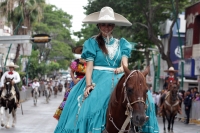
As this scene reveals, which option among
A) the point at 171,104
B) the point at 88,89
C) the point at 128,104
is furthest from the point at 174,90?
the point at 128,104

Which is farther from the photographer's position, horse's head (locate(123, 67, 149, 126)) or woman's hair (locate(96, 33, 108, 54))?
woman's hair (locate(96, 33, 108, 54))

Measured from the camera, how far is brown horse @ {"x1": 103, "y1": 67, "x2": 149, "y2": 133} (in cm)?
647

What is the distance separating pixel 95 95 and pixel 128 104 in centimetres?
112

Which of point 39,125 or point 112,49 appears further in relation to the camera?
point 39,125

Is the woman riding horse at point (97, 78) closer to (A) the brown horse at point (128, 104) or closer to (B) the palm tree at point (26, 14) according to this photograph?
(A) the brown horse at point (128, 104)

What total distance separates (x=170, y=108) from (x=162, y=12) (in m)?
20.5

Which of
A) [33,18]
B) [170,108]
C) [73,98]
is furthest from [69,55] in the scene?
[73,98]

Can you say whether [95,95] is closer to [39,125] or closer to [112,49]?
[112,49]

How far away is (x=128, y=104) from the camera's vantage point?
6.65 m

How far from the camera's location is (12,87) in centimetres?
2070

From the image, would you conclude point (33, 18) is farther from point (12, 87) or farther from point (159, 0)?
point (12, 87)

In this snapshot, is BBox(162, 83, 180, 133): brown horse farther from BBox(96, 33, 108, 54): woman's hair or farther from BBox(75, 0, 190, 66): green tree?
BBox(96, 33, 108, 54): woman's hair

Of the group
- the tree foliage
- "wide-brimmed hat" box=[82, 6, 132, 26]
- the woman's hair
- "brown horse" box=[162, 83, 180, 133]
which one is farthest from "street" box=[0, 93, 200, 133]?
the tree foliage

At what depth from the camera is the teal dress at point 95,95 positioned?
7.59 m
